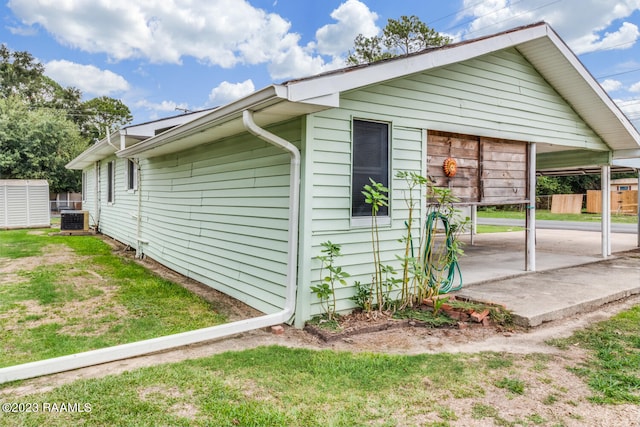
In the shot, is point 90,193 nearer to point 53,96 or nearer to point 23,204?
point 23,204

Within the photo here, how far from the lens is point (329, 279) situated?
13.0ft

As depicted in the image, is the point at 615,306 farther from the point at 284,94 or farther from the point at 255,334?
the point at 284,94

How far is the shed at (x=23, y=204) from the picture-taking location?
15.1 meters

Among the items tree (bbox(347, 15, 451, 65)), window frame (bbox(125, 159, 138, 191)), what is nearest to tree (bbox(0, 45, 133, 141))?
tree (bbox(347, 15, 451, 65))

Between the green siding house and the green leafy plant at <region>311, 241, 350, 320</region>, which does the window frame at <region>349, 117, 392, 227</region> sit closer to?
the green siding house

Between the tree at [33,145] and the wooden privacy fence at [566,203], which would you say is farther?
the wooden privacy fence at [566,203]

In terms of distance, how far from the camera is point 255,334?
3920 millimetres

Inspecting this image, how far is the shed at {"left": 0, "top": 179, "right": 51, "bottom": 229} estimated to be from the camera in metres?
15.1

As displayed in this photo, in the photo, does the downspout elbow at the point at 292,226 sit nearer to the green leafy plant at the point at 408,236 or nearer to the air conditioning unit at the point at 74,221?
the green leafy plant at the point at 408,236

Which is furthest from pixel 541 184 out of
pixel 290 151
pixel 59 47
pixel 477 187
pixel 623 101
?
pixel 59 47

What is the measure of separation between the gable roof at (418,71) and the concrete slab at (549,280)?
2.29 m

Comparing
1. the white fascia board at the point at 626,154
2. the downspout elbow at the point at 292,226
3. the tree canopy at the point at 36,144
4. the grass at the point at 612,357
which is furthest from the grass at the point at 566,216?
the tree canopy at the point at 36,144

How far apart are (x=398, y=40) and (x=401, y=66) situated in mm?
23414

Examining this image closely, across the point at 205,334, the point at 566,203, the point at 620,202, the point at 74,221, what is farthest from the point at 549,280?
the point at 620,202
